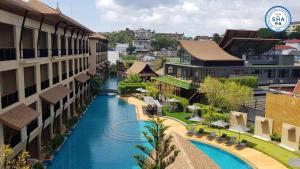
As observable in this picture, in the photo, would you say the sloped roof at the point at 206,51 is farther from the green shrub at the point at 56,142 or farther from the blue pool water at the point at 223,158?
the green shrub at the point at 56,142

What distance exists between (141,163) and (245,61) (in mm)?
42844

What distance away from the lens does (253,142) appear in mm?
28000

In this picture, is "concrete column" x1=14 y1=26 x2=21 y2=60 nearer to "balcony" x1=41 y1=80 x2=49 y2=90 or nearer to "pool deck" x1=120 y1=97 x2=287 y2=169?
"balcony" x1=41 y1=80 x2=49 y2=90

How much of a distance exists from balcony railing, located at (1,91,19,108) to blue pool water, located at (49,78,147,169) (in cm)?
660

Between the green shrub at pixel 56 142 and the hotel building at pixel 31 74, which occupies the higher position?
the hotel building at pixel 31 74

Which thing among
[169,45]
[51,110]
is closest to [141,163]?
[51,110]

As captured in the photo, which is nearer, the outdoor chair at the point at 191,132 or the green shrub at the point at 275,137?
the green shrub at the point at 275,137

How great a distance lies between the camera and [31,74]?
77.1 ft

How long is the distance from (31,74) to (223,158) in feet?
58.0

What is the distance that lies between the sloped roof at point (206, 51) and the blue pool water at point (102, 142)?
14673mm

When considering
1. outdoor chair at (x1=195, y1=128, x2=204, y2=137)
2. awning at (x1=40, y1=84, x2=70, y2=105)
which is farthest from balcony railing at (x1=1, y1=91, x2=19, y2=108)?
outdoor chair at (x1=195, y1=128, x2=204, y2=137)

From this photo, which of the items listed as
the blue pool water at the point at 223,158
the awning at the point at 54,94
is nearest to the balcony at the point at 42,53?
the awning at the point at 54,94

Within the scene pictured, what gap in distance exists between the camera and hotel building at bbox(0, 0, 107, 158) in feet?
58.4

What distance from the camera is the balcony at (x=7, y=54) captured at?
17270mm
